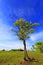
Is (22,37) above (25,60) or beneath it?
above

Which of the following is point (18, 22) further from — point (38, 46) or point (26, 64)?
point (38, 46)

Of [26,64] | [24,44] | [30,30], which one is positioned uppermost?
[30,30]

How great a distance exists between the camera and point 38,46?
73188mm

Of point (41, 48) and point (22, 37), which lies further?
point (41, 48)

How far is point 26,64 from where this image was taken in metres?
31.2

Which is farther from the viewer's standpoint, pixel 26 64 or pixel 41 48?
pixel 41 48

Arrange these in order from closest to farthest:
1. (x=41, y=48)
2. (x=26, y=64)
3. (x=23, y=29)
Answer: (x=26, y=64)
(x=23, y=29)
(x=41, y=48)

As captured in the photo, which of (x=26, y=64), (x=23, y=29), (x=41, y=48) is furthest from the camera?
(x=41, y=48)

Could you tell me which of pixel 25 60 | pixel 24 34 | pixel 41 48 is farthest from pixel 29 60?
pixel 41 48

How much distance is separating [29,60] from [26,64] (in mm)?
4283

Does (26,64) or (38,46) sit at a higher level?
(38,46)

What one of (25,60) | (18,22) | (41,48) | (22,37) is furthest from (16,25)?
(41,48)

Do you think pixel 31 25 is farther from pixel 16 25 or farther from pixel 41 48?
pixel 41 48

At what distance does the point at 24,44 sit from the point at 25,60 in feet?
12.1
